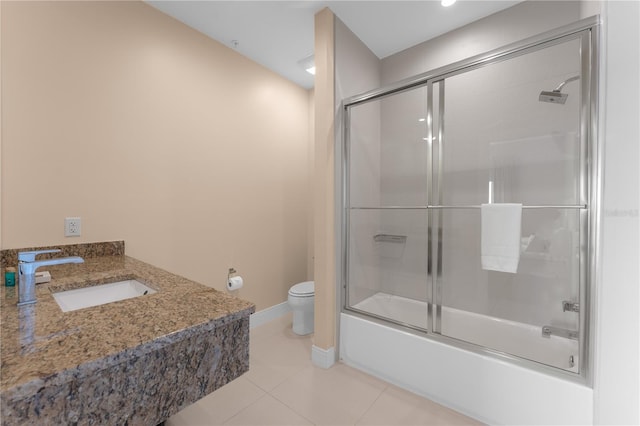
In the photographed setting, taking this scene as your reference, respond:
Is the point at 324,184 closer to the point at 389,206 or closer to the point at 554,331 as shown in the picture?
the point at 389,206

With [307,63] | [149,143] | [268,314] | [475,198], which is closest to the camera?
[149,143]

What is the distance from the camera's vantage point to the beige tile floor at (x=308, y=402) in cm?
150

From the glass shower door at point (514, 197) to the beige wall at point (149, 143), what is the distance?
1.64 m

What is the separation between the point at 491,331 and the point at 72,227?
116 inches

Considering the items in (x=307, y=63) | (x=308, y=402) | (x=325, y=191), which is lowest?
(x=308, y=402)

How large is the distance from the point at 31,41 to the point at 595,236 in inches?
121

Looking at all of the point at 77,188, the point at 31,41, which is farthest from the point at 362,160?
the point at 31,41

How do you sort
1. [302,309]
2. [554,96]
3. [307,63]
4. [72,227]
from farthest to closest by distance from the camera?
[307,63], [302,309], [554,96], [72,227]

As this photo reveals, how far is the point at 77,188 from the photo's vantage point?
64.9 inches

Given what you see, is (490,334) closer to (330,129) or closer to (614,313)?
(614,313)

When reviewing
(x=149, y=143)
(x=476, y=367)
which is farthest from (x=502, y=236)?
(x=149, y=143)

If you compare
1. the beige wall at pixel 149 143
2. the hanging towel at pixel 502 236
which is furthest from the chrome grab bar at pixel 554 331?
the beige wall at pixel 149 143

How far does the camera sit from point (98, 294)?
1262mm

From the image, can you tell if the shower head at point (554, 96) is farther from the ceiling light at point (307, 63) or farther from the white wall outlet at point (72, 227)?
the white wall outlet at point (72, 227)
